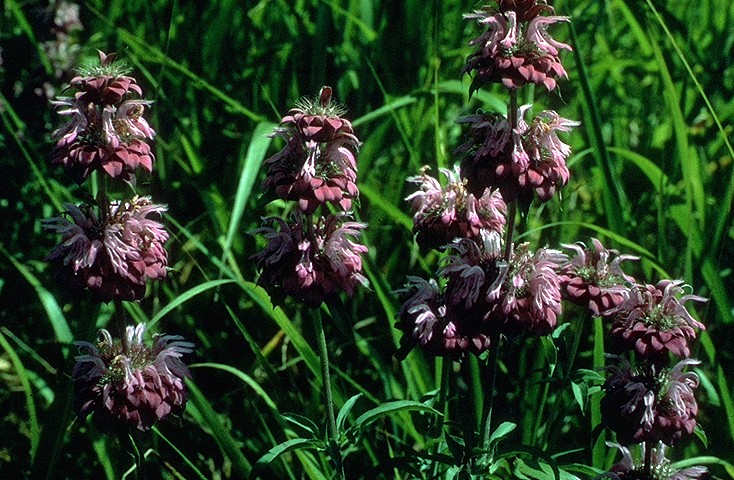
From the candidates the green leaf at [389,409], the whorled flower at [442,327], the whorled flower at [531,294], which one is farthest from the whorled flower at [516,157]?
the green leaf at [389,409]

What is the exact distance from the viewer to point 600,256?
1999 mm

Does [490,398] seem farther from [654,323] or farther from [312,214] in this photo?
[312,214]

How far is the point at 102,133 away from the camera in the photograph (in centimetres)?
176

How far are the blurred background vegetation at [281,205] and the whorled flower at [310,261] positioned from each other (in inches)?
13.9

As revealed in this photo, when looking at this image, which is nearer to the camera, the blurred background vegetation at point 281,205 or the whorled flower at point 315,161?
the whorled flower at point 315,161

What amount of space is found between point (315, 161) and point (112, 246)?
16.4 inches

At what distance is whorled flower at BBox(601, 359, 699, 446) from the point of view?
185cm

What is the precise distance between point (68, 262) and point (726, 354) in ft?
5.98

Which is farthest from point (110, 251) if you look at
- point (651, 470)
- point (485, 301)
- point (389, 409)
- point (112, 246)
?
point (651, 470)

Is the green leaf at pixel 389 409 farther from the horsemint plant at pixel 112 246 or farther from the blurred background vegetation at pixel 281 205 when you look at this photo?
the horsemint plant at pixel 112 246

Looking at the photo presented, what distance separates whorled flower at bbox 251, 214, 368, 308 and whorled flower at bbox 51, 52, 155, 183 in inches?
11.1

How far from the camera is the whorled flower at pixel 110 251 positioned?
179 centimetres

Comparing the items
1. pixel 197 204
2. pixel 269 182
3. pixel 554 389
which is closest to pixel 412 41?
pixel 197 204

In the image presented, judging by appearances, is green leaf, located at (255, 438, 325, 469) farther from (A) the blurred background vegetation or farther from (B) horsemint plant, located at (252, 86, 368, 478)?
(A) the blurred background vegetation
